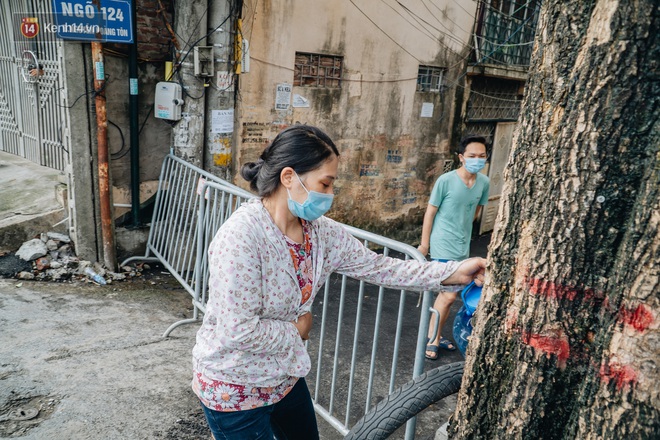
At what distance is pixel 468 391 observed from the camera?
1714mm

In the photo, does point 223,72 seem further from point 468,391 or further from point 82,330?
point 468,391

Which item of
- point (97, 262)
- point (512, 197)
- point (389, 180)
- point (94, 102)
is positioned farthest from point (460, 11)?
point (512, 197)

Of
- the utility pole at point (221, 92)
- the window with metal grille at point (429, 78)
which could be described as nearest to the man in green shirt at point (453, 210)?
the utility pole at point (221, 92)

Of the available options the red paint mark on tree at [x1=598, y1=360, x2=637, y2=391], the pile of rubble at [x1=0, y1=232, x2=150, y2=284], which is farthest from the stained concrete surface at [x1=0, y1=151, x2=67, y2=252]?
the red paint mark on tree at [x1=598, y1=360, x2=637, y2=391]

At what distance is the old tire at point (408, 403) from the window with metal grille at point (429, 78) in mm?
7650

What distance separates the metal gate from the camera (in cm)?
608

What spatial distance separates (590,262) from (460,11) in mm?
9151

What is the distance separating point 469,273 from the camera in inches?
85.7

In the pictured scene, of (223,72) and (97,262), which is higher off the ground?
(223,72)

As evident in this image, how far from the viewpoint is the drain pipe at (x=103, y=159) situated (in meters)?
5.09

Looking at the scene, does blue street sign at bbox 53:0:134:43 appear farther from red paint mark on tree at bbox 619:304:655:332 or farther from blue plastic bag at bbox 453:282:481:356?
red paint mark on tree at bbox 619:304:655:332

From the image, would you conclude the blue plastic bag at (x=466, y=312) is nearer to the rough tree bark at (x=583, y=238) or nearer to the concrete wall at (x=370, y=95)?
the rough tree bark at (x=583, y=238)

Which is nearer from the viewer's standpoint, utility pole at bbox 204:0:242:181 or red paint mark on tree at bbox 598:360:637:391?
red paint mark on tree at bbox 598:360:637:391

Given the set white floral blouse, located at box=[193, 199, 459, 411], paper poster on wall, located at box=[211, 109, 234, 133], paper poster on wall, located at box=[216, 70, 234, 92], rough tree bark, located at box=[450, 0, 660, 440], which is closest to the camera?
rough tree bark, located at box=[450, 0, 660, 440]
